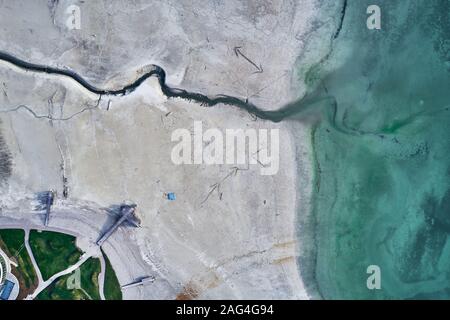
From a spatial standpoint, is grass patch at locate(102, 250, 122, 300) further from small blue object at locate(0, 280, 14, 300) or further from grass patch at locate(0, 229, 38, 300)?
small blue object at locate(0, 280, 14, 300)

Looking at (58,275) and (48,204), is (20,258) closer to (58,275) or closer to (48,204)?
(58,275)

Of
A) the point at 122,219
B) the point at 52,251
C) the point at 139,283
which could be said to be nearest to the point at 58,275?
the point at 52,251

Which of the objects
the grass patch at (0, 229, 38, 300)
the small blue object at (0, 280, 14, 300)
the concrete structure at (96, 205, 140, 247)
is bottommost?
the small blue object at (0, 280, 14, 300)

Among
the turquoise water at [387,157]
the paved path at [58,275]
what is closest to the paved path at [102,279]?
the paved path at [58,275]

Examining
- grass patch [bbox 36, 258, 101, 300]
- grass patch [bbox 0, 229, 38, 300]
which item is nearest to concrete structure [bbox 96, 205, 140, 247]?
grass patch [bbox 36, 258, 101, 300]

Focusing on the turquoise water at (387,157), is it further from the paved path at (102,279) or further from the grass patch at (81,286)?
the grass patch at (81,286)
